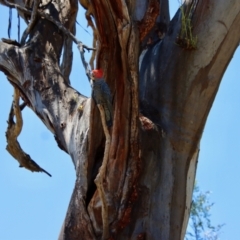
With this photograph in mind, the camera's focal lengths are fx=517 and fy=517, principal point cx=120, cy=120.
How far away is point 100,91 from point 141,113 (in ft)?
1.16

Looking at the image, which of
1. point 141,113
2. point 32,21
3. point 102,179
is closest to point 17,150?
point 32,21

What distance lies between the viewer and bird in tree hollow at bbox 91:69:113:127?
1800 mm

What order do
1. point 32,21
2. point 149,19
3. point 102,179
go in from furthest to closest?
point 32,21 < point 149,19 < point 102,179

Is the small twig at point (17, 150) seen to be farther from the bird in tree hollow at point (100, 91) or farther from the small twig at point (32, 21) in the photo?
the bird in tree hollow at point (100, 91)

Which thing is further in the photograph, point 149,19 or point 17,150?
point 17,150

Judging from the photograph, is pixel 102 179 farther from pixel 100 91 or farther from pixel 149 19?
pixel 149 19

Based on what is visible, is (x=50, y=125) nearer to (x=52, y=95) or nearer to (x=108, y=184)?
(x=52, y=95)

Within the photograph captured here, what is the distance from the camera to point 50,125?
2412mm

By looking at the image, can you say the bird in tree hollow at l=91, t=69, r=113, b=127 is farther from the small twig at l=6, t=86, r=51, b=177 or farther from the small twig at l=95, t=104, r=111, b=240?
the small twig at l=6, t=86, r=51, b=177

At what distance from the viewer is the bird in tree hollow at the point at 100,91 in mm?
1800

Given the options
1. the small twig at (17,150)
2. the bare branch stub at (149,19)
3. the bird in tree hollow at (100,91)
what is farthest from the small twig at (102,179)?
the small twig at (17,150)

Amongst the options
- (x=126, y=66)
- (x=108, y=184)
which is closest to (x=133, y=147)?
(x=108, y=184)

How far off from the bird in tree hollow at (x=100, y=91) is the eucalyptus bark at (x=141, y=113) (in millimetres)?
49

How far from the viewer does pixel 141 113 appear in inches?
83.0
